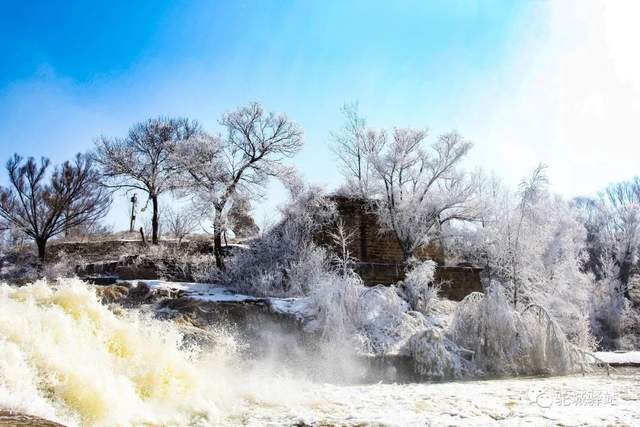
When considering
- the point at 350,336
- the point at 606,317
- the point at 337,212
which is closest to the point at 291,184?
the point at 337,212

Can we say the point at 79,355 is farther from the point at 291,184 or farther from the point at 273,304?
the point at 291,184

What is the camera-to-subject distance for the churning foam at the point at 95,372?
513cm

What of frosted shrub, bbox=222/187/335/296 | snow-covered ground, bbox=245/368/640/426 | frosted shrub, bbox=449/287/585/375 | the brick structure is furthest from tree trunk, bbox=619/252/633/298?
snow-covered ground, bbox=245/368/640/426

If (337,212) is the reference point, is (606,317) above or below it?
below

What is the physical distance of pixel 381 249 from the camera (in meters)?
24.7

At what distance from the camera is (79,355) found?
20.1 feet

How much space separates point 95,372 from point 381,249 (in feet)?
65.1

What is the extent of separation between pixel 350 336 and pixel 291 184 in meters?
13.0

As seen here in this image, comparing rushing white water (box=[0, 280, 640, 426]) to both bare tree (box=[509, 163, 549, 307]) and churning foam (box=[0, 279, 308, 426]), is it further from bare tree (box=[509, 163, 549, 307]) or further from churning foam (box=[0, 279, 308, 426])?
bare tree (box=[509, 163, 549, 307])

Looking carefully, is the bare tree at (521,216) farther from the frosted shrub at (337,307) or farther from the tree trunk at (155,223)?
the tree trunk at (155,223)
